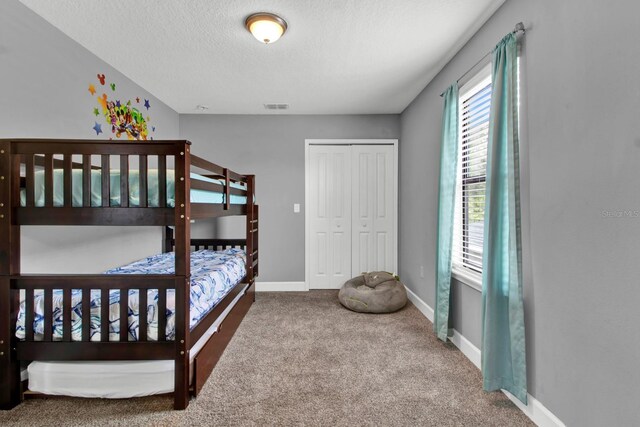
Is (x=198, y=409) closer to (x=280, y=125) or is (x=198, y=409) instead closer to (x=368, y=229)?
(x=368, y=229)

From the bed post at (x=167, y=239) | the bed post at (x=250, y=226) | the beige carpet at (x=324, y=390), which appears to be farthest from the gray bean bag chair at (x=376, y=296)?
the bed post at (x=167, y=239)

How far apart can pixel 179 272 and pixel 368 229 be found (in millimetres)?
2812

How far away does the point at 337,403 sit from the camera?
5.60 ft

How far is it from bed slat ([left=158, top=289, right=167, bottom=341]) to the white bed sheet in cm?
16

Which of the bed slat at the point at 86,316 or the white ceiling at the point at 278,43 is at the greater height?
the white ceiling at the point at 278,43

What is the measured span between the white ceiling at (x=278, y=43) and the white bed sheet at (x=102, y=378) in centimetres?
204

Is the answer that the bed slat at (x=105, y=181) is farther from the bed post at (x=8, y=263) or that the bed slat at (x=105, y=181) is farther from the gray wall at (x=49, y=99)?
the gray wall at (x=49, y=99)

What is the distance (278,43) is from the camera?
2.26m

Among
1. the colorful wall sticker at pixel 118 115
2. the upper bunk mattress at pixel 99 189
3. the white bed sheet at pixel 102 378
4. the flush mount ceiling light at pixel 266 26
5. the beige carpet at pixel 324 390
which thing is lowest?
the beige carpet at pixel 324 390

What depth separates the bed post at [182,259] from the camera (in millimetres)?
1570

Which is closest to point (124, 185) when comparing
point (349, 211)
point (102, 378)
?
point (102, 378)

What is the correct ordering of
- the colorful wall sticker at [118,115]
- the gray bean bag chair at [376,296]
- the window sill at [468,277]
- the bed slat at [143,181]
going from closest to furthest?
the bed slat at [143,181], the window sill at [468,277], the colorful wall sticker at [118,115], the gray bean bag chair at [376,296]

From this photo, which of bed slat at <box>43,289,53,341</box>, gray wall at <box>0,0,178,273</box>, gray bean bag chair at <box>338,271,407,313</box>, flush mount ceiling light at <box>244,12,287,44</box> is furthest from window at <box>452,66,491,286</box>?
gray wall at <box>0,0,178,273</box>

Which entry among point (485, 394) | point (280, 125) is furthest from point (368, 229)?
point (485, 394)
